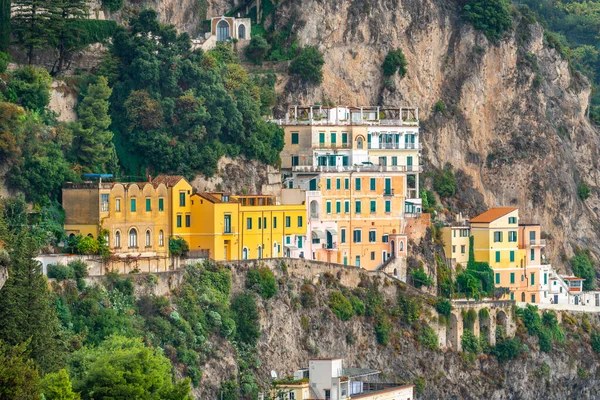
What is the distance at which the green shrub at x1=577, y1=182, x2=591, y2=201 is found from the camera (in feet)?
484

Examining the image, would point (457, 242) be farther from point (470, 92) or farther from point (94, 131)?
point (94, 131)

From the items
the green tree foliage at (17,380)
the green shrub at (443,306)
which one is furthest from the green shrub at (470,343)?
the green tree foliage at (17,380)

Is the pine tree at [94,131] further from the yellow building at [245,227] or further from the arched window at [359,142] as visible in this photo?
the arched window at [359,142]

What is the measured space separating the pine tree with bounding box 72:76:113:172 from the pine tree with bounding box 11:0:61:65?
339 cm

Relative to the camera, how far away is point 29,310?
323 feet

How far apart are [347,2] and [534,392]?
77.0 ft

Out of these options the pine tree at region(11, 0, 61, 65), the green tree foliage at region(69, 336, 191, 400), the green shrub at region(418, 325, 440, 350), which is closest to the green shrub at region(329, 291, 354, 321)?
the green shrub at region(418, 325, 440, 350)

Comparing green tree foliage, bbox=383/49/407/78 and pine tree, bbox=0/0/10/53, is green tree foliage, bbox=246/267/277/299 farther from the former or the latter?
green tree foliage, bbox=383/49/407/78

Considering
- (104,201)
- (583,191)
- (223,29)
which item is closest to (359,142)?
(223,29)

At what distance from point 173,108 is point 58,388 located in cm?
3619

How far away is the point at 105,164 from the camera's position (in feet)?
389

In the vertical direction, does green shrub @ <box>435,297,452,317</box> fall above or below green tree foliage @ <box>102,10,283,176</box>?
below

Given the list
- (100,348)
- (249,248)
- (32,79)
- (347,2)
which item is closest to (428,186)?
(347,2)

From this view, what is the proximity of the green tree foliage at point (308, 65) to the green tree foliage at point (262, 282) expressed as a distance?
18.2 m
